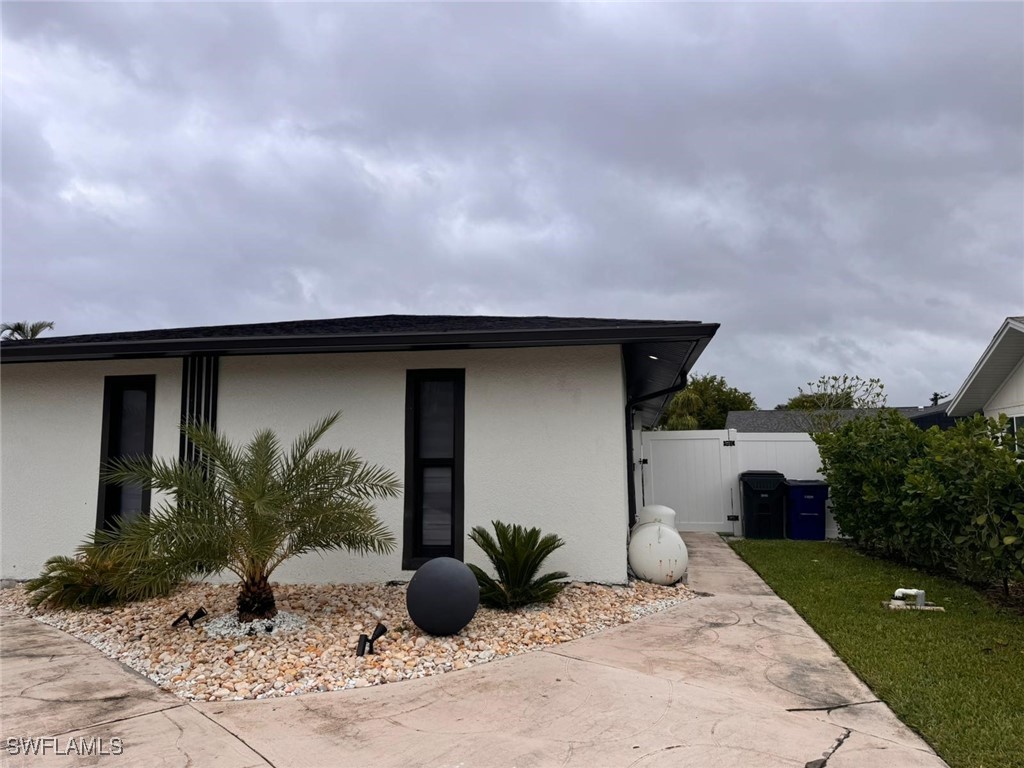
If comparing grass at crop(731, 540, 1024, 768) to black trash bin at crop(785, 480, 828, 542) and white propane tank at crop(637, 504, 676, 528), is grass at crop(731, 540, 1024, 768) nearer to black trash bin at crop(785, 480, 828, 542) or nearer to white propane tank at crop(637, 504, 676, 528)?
white propane tank at crop(637, 504, 676, 528)

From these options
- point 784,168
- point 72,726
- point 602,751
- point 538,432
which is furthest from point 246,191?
point 602,751

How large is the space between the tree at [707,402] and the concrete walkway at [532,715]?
2401 centimetres

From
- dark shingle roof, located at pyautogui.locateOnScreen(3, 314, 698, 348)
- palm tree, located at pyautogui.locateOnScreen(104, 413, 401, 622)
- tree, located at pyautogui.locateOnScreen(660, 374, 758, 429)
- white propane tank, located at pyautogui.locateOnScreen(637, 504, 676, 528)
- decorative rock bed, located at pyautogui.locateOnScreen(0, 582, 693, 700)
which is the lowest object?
decorative rock bed, located at pyautogui.locateOnScreen(0, 582, 693, 700)

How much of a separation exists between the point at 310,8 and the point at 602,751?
31.6 feet

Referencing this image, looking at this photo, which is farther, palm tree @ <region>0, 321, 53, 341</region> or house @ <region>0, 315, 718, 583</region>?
palm tree @ <region>0, 321, 53, 341</region>

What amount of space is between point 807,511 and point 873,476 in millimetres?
2859

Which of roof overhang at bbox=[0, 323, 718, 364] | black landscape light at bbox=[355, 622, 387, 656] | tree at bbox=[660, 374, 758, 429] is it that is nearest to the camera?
black landscape light at bbox=[355, 622, 387, 656]

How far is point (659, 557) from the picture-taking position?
23.7 ft

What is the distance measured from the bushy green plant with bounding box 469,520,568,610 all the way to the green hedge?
13.3ft

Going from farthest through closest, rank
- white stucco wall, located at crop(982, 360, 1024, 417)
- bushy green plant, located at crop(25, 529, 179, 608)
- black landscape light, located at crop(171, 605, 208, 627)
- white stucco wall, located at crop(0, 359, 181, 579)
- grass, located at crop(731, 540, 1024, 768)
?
white stucco wall, located at crop(982, 360, 1024, 417)
white stucco wall, located at crop(0, 359, 181, 579)
bushy green plant, located at crop(25, 529, 179, 608)
black landscape light, located at crop(171, 605, 208, 627)
grass, located at crop(731, 540, 1024, 768)

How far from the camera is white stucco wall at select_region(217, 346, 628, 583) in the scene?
7051 mm

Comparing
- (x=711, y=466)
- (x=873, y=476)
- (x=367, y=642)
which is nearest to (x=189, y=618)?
(x=367, y=642)

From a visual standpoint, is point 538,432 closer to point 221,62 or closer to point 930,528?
point 930,528
